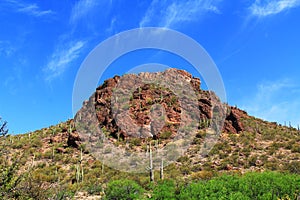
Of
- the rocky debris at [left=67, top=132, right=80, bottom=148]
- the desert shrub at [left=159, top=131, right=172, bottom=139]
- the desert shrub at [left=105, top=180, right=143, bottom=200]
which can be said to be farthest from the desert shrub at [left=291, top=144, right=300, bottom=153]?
the rocky debris at [left=67, top=132, right=80, bottom=148]

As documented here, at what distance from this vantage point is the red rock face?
38269mm

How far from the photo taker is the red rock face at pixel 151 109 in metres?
38.3

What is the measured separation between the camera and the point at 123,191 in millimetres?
19531

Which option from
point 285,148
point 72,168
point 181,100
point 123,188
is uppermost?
point 181,100

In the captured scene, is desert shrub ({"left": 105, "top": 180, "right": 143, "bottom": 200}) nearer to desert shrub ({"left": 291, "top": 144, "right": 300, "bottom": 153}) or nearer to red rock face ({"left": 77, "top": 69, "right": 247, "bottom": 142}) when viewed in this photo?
red rock face ({"left": 77, "top": 69, "right": 247, "bottom": 142})

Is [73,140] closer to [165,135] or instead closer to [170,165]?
[165,135]

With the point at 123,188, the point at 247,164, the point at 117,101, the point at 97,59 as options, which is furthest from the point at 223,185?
the point at 117,101

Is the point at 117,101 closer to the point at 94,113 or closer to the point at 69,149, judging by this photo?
the point at 94,113

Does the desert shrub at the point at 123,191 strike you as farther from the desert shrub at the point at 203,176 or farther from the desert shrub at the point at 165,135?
the desert shrub at the point at 165,135

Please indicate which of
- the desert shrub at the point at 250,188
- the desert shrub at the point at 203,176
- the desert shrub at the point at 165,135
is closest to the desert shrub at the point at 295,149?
the desert shrub at the point at 203,176

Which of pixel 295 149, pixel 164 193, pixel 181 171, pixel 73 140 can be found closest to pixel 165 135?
pixel 181 171

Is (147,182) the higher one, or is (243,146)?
(243,146)

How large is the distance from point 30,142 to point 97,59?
64.3 ft

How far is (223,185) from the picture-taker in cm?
1792
